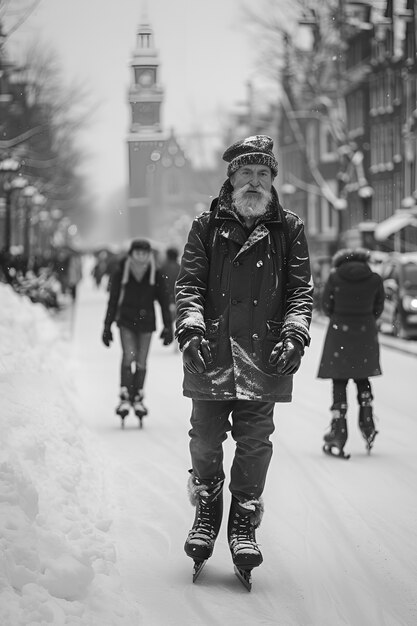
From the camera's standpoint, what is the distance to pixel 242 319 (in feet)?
16.7

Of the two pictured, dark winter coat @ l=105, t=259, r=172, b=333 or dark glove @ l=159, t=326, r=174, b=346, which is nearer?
dark glove @ l=159, t=326, r=174, b=346

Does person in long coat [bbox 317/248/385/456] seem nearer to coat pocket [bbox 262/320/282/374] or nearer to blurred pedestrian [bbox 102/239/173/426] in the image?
blurred pedestrian [bbox 102/239/173/426]

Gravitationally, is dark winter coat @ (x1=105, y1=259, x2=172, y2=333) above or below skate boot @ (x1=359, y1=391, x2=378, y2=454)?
above

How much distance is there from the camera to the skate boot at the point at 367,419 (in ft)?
29.1

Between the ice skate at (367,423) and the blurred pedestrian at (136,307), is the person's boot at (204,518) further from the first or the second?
the blurred pedestrian at (136,307)

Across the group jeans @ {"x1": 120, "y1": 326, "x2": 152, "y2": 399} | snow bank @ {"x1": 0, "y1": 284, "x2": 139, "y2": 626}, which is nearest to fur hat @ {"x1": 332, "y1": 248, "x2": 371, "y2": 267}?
jeans @ {"x1": 120, "y1": 326, "x2": 152, "y2": 399}

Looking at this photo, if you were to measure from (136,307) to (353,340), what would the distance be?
2.29 meters

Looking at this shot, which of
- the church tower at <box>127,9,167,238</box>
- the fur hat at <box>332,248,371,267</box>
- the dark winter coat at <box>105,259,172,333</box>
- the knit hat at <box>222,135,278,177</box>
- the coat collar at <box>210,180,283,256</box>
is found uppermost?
the church tower at <box>127,9,167,238</box>

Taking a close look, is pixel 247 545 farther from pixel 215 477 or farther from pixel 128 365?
pixel 128 365

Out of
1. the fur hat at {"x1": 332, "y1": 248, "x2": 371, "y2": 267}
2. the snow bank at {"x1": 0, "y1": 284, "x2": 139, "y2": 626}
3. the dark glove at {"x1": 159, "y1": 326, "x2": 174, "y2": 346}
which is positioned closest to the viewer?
the snow bank at {"x1": 0, "y1": 284, "x2": 139, "y2": 626}

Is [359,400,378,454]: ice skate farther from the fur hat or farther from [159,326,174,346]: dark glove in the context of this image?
[159,326,174,346]: dark glove

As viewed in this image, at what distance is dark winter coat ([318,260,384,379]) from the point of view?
888cm

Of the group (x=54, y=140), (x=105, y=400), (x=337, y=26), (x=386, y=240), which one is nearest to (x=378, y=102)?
(x=386, y=240)

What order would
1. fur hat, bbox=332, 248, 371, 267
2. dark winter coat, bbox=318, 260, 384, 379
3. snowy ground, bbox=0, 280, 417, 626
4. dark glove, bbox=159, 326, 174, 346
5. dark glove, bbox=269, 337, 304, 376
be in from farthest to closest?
dark glove, bbox=159, 326, 174, 346 → fur hat, bbox=332, 248, 371, 267 → dark winter coat, bbox=318, 260, 384, 379 → dark glove, bbox=269, 337, 304, 376 → snowy ground, bbox=0, 280, 417, 626
